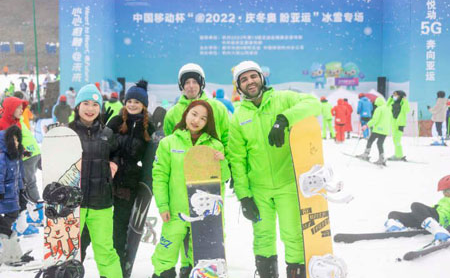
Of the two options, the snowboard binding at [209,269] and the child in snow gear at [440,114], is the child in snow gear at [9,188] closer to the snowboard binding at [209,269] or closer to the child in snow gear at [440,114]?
the snowboard binding at [209,269]

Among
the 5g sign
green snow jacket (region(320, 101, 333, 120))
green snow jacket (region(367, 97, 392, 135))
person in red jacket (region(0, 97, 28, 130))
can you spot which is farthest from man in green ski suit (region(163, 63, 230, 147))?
the 5g sign

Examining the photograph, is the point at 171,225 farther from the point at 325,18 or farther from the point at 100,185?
the point at 325,18

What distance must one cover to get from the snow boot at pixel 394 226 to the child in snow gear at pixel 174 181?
95.8 inches

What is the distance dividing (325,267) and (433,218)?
192cm

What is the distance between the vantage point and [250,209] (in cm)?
264

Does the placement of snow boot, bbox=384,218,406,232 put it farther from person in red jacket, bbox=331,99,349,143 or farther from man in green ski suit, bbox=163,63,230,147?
person in red jacket, bbox=331,99,349,143

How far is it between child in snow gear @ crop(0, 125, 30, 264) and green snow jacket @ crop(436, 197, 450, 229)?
145 inches

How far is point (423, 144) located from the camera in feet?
38.8

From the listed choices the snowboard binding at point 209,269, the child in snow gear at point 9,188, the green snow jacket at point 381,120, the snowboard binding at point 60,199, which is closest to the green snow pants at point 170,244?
the snowboard binding at point 209,269

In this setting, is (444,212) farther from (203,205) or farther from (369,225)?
(203,205)

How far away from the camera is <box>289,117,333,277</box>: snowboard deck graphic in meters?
2.59

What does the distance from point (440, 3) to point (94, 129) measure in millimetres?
12819

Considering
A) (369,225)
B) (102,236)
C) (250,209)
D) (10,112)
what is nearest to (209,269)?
(250,209)

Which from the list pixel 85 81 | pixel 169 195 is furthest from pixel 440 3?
pixel 169 195
